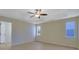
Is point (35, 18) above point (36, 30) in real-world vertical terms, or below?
above

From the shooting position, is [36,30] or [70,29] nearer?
[70,29]

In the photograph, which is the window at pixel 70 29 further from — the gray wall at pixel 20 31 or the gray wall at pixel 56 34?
the gray wall at pixel 20 31

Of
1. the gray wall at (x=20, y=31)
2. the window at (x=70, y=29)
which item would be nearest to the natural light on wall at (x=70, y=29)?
the window at (x=70, y=29)

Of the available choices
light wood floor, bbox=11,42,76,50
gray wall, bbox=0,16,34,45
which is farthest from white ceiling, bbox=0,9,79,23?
light wood floor, bbox=11,42,76,50

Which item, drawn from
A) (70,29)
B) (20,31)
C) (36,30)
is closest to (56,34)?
(70,29)

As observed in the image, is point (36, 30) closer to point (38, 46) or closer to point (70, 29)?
point (38, 46)

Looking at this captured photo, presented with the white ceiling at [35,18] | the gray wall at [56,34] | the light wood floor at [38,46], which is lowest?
the light wood floor at [38,46]

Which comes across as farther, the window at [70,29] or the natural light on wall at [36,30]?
the natural light on wall at [36,30]

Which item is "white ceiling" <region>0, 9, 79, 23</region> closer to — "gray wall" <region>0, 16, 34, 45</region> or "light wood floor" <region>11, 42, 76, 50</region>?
"gray wall" <region>0, 16, 34, 45</region>

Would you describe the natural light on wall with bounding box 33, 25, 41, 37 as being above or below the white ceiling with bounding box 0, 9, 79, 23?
below

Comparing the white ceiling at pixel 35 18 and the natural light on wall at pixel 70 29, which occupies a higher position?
the white ceiling at pixel 35 18

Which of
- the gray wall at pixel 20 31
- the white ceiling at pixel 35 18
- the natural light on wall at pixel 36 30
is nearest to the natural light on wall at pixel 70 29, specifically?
the white ceiling at pixel 35 18
